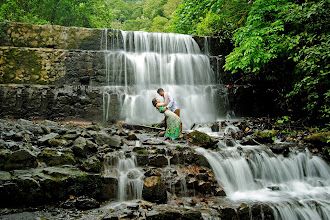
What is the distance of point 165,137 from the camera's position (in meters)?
8.20

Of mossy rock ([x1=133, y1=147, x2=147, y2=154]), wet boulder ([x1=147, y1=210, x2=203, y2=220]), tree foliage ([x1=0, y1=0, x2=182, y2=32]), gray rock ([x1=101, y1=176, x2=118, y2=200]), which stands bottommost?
wet boulder ([x1=147, y1=210, x2=203, y2=220])

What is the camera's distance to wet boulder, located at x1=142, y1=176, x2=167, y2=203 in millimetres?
5020

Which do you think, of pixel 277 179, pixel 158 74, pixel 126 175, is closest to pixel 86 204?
pixel 126 175

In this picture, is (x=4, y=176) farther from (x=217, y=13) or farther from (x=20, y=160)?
(x=217, y=13)

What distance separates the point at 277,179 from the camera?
21.7 ft

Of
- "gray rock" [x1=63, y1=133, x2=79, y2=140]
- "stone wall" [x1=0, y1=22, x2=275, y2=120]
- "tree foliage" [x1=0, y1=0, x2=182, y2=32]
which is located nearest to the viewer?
"gray rock" [x1=63, y1=133, x2=79, y2=140]

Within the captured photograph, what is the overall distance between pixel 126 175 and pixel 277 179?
4226 mm

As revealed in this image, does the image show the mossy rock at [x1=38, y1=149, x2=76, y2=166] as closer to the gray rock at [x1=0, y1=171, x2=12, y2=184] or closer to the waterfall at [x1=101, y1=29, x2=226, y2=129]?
the gray rock at [x1=0, y1=171, x2=12, y2=184]

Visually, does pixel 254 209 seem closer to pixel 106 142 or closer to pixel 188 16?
pixel 106 142

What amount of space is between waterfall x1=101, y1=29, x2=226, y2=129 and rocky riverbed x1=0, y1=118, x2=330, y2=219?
3871mm

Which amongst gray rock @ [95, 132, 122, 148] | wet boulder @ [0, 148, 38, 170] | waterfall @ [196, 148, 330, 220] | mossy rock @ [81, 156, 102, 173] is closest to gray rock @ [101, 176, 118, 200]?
mossy rock @ [81, 156, 102, 173]

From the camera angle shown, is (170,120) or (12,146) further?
(170,120)

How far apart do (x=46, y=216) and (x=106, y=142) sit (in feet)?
8.60

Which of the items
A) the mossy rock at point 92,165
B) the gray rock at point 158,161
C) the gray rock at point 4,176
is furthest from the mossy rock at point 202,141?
the gray rock at point 4,176
